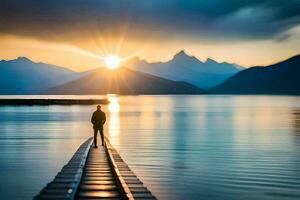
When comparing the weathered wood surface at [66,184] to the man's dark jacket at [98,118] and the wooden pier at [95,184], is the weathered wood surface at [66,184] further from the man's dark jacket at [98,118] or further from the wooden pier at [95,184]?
the man's dark jacket at [98,118]

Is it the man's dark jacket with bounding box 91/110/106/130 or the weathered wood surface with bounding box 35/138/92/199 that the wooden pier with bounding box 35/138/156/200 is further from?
the man's dark jacket with bounding box 91/110/106/130

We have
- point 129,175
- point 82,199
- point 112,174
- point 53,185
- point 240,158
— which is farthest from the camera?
point 240,158

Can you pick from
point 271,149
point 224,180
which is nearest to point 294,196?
point 224,180

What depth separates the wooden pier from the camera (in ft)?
53.3

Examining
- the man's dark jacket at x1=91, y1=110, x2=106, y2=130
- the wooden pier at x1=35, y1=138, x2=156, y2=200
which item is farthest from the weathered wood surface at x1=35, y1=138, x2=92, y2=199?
the man's dark jacket at x1=91, y1=110, x2=106, y2=130

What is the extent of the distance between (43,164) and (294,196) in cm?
1669

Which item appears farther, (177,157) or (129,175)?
(177,157)

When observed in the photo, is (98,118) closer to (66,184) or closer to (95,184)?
(95,184)

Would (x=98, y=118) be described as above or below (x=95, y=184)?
above

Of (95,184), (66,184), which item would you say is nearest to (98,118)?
(95,184)

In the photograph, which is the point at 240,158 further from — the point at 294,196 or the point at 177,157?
the point at 294,196

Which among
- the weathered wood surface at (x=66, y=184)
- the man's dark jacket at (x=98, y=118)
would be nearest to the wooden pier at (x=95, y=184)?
the weathered wood surface at (x=66, y=184)

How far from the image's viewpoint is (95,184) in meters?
19.4

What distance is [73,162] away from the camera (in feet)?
85.7
